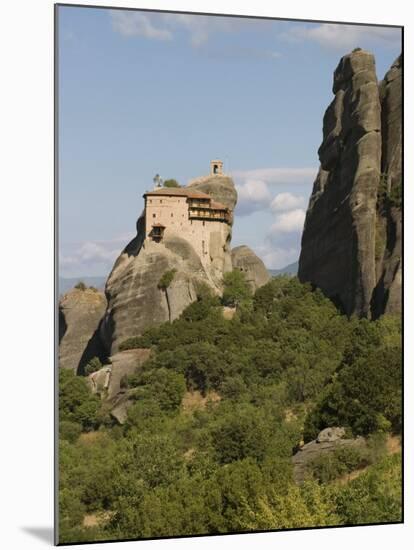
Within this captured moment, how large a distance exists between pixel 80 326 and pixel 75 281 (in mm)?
8519

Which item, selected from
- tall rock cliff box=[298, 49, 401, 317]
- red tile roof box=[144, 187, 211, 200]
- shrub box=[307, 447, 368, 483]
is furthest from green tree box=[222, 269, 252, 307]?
shrub box=[307, 447, 368, 483]

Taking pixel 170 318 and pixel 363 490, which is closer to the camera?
pixel 363 490

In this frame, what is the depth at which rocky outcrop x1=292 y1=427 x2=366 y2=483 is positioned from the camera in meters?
20.2

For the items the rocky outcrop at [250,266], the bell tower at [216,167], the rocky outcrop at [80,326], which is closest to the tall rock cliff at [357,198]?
the rocky outcrop at [250,266]

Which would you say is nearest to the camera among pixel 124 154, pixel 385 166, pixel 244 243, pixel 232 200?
pixel 124 154

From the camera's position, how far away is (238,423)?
2248cm

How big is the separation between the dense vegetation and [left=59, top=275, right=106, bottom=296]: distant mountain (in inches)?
75.5

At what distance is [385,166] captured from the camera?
2933 cm

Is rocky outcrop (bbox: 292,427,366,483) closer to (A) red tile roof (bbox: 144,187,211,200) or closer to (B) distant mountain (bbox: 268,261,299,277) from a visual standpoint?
(B) distant mountain (bbox: 268,261,299,277)

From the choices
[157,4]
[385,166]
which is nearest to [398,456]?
[157,4]

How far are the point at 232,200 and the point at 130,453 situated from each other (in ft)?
20.9

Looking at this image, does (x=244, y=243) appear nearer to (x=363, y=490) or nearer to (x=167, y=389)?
(x=167, y=389)

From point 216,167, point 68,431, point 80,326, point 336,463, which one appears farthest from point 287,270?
point 336,463

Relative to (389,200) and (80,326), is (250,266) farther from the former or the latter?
(80,326)
